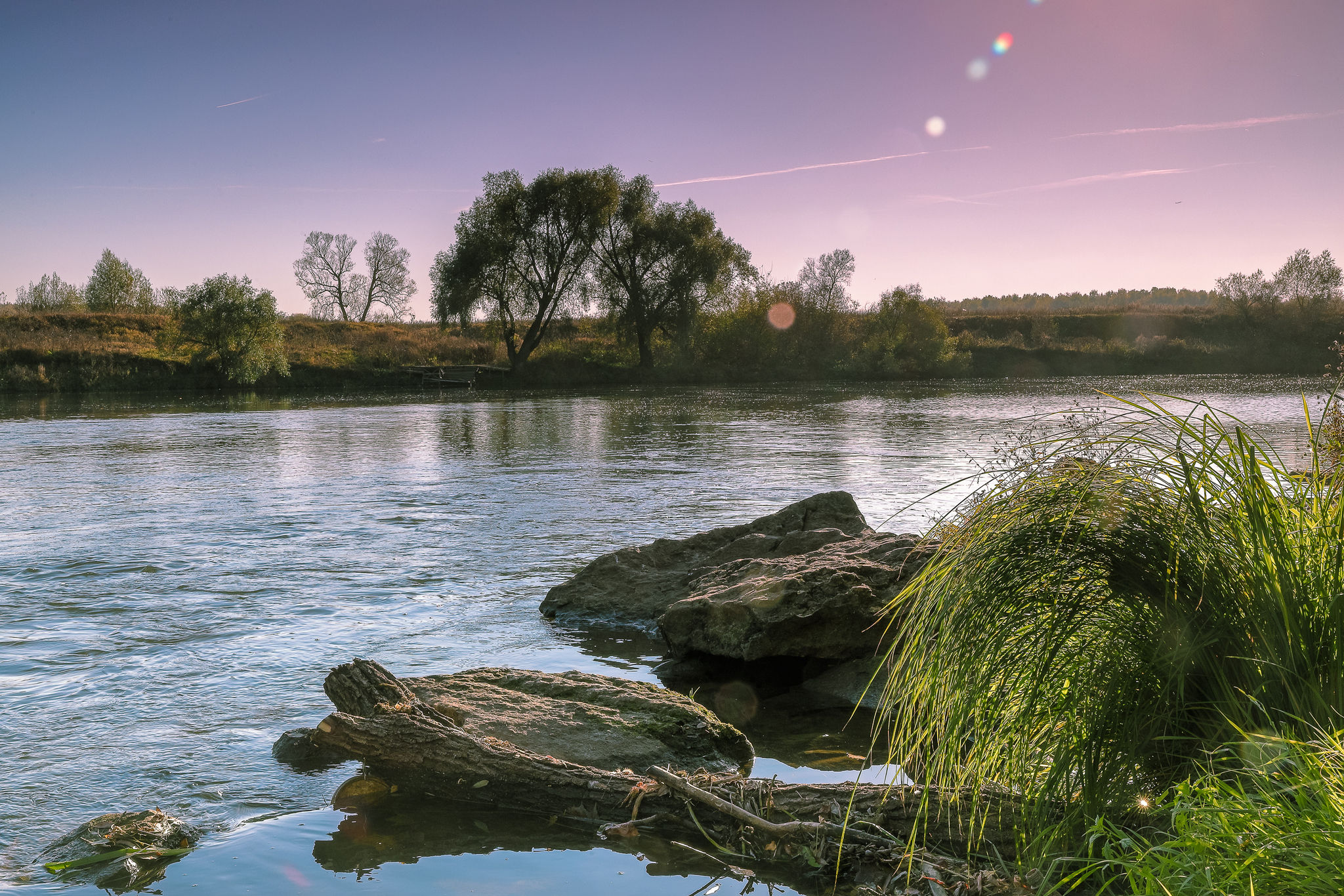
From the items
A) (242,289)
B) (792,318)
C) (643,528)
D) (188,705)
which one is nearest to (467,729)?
(188,705)

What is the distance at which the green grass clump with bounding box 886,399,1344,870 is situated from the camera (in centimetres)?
277

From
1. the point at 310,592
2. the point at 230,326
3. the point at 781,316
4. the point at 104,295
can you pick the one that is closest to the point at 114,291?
the point at 104,295

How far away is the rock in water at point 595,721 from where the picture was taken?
490 centimetres

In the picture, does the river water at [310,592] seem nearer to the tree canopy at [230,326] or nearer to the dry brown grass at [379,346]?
the tree canopy at [230,326]

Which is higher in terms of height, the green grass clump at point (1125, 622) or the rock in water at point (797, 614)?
the green grass clump at point (1125, 622)

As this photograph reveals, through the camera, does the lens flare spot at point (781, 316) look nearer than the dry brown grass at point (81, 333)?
No

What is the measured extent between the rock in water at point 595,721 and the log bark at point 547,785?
23 cm

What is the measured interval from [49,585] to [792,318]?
2348 inches

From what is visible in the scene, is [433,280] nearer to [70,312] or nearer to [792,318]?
[792,318]

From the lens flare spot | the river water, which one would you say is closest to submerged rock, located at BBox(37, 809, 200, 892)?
the river water

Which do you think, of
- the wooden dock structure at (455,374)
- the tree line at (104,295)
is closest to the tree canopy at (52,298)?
the tree line at (104,295)

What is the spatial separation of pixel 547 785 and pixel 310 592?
5093mm

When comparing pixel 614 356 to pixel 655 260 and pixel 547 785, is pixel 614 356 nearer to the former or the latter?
pixel 655 260

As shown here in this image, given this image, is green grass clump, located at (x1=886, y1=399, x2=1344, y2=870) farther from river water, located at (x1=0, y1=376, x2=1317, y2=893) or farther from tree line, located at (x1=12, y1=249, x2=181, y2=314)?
tree line, located at (x1=12, y1=249, x2=181, y2=314)
